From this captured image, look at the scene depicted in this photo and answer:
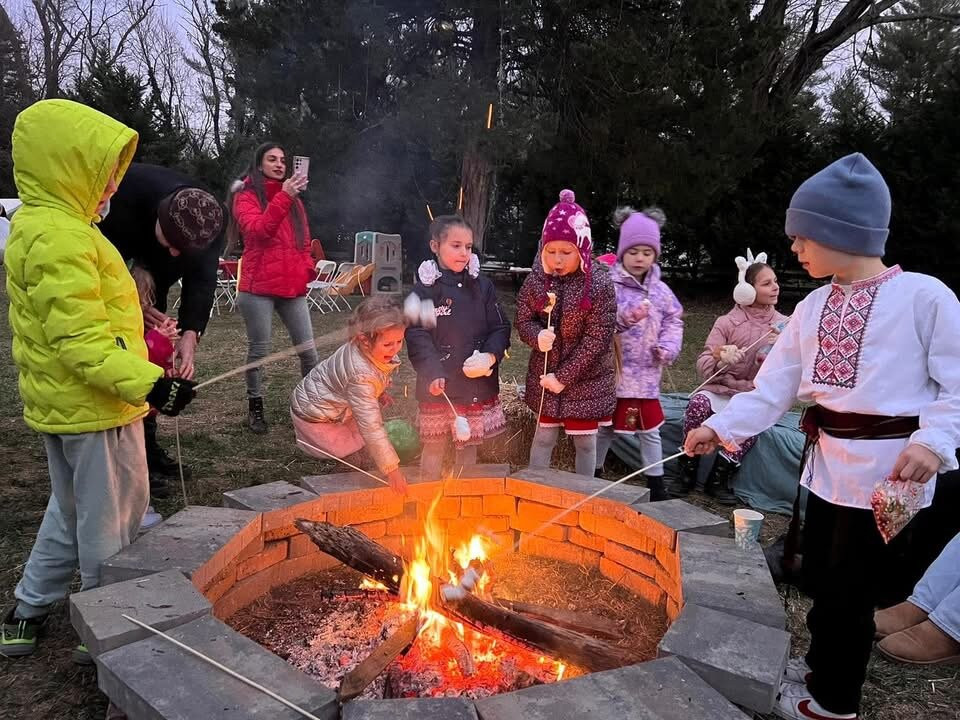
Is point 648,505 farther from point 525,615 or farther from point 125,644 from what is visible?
point 125,644

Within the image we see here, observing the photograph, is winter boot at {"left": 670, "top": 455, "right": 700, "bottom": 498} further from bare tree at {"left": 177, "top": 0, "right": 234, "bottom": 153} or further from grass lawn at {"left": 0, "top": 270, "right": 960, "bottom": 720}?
bare tree at {"left": 177, "top": 0, "right": 234, "bottom": 153}

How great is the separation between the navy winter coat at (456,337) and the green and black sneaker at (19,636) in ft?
6.38

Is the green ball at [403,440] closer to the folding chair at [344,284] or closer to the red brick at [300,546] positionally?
the red brick at [300,546]

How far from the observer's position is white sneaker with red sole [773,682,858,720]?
2195 millimetres

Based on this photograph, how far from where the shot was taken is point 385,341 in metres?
3.43

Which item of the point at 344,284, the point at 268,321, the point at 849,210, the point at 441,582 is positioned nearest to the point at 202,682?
the point at 441,582

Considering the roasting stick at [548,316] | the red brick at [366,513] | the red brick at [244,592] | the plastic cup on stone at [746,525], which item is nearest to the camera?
the red brick at [244,592]

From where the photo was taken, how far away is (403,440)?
13.2ft

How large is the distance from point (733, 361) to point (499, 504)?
198 cm

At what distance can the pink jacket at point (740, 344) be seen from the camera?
4.55m

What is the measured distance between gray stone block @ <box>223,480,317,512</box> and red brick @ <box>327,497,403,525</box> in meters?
0.15

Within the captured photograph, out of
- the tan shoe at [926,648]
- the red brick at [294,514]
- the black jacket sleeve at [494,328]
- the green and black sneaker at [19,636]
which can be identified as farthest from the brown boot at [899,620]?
the green and black sneaker at [19,636]

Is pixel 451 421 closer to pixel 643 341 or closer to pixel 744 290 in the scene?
pixel 643 341

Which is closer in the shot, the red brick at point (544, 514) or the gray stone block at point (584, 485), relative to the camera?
the gray stone block at point (584, 485)
